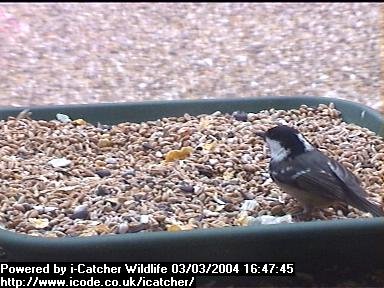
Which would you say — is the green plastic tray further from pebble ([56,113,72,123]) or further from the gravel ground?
the gravel ground

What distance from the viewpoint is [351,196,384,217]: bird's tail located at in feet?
8.56

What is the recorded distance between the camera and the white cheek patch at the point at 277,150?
2.84 meters

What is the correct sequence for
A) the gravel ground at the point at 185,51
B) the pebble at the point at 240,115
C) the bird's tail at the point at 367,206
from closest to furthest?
the bird's tail at the point at 367,206 < the pebble at the point at 240,115 < the gravel ground at the point at 185,51

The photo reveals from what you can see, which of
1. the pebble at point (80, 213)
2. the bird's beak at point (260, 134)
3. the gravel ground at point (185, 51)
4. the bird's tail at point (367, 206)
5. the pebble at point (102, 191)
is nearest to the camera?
the bird's tail at point (367, 206)

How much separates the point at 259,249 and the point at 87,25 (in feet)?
12.8

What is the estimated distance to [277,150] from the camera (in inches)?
114

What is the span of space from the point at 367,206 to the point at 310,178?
0.20 meters

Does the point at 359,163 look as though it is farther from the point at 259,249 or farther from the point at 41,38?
the point at 41,38

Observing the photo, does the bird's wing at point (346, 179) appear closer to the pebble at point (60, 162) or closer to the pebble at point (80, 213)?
the pebble at point (80, 213)

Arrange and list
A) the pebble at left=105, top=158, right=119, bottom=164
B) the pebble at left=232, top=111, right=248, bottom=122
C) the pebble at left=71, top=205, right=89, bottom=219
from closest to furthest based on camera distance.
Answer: the pebble at left=71, top=205, right=89, bottom=219, the pebble at left=105, top=158, right=119, bottom=164, the pebble at left=232, top=111, right=248, bottom=122

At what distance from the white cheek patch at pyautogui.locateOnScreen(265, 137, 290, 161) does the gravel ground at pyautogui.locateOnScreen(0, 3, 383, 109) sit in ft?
6.40

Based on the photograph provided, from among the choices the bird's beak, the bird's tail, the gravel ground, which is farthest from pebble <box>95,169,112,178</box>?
the gravel ground

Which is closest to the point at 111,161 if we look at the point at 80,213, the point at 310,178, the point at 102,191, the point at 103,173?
the point at 103,173

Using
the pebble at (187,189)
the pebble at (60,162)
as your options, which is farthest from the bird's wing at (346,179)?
the pebble at (60,162)
